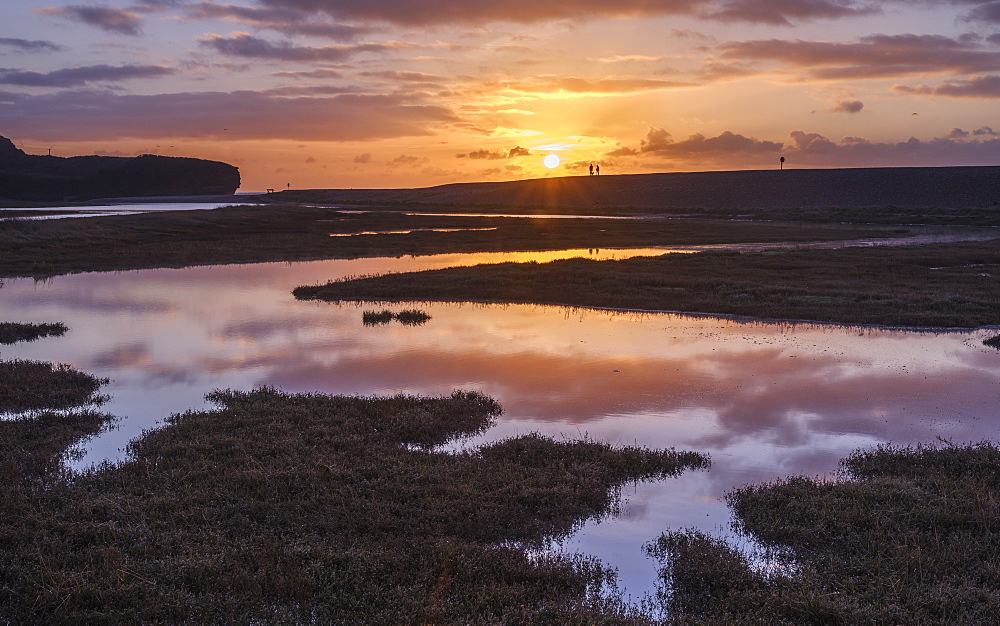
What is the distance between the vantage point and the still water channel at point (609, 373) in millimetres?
12836

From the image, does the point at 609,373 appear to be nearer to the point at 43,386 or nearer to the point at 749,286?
the point at 43,386

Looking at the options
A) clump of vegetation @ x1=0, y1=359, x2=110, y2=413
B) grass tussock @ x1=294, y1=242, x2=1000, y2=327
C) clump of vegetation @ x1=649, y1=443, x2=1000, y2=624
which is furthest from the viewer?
grass tussock @ x1=294, y1=242, x2=1000, y2=327

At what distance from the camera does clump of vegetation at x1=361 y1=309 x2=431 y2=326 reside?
26.0 metres

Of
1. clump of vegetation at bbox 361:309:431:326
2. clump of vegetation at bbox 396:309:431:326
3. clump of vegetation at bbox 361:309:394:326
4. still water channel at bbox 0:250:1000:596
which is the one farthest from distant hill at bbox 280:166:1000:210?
still water channel at bbox 0:250:1000:596

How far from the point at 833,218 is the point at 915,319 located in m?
85.9

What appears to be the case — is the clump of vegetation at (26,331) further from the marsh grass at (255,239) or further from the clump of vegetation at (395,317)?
the marsh grass at (255,239)

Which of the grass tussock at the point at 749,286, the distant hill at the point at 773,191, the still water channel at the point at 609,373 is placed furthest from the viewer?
the distant hill at the point at 773,191

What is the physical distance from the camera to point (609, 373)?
61.5 ft

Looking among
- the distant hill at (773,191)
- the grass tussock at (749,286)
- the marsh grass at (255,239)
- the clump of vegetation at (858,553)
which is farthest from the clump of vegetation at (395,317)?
the distant hill at (773,191)

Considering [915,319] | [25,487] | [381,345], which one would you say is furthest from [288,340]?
[915,319]

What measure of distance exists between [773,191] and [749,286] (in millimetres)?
135728

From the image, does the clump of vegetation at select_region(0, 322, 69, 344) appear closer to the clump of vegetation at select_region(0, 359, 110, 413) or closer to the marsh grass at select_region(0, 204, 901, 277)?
the clump of vegetation at select_region(0, 359, 110, 413)

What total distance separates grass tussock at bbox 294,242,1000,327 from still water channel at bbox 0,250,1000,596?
77.8 inches

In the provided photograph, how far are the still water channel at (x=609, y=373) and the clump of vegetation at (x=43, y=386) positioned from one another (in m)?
0.69
